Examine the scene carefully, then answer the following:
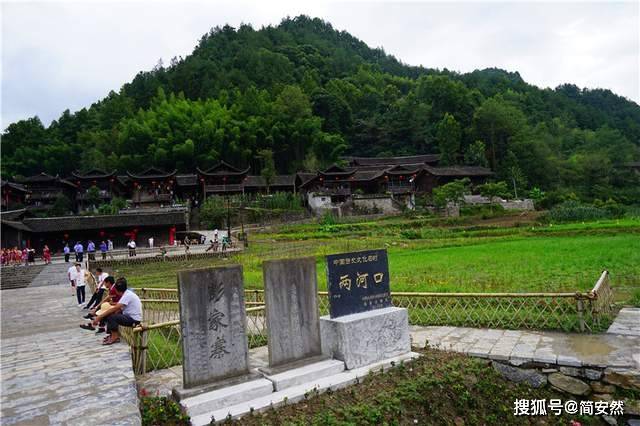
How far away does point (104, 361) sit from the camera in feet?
21.2

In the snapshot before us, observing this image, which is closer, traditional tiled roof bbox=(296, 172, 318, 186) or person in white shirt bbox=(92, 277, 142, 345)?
person in white shirt bbox=(92, 277, 142, 345)

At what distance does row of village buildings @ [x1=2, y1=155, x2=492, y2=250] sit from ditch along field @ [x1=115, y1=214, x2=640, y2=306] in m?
10.8

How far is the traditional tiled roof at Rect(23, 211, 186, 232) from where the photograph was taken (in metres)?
36.5

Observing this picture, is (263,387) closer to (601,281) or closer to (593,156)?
(601,281)

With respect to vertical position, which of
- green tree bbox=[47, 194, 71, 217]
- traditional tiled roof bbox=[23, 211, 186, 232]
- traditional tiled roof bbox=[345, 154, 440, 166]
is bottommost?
traditional tiled roof bbox=[23, 211, 186, 232]

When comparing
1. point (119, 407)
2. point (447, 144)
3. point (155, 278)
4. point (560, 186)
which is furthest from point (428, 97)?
point (119, 407)

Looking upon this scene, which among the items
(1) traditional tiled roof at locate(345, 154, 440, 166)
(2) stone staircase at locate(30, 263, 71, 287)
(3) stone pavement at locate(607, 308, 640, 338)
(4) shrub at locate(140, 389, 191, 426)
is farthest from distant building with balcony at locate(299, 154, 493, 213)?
(4) shrub at locate(140, 389, 191, 426)

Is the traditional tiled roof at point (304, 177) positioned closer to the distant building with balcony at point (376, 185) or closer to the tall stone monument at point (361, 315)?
the distant building with balcony at point (376, 185)

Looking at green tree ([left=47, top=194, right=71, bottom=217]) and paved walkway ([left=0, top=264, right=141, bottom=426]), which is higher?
green tree ([left=47, top=194, right=71, bottom=217])

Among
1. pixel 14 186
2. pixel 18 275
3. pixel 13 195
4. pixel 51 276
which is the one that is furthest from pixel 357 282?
pixel 13 195

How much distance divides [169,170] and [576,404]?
61.9 metres

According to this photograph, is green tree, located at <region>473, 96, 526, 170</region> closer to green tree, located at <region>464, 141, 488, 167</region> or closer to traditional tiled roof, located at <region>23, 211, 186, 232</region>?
green tree, located at <region>464, 141, 488, 167</region>

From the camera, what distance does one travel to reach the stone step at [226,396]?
5.12 m

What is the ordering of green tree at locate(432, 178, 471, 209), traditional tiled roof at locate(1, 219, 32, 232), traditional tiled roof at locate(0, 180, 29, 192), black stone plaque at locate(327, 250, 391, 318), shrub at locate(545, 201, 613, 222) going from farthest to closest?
green tree at locate(432, 178, 471, 209), traditional tiled roof at locate(0, 180, 29, 192), shrub at locate(545, 201, 613, 222), traditional tiled roof at locate(1, 219, 32, 232), black stone plaque at locate(327, 250, 391, 318)
